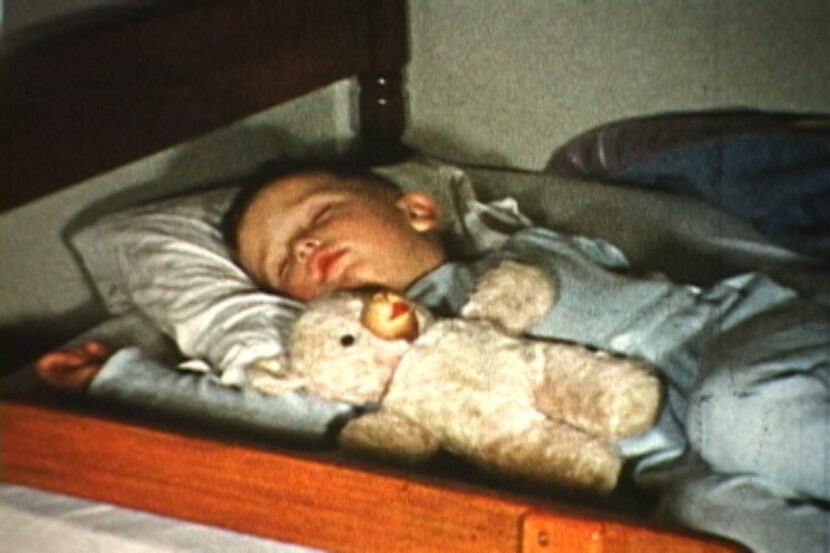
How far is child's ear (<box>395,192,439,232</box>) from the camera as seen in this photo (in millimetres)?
962

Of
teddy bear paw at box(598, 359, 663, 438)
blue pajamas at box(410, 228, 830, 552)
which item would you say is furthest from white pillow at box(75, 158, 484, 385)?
teddy bear paw at box(598, 359, 663, 438)

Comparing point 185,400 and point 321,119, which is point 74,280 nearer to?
point 185,400

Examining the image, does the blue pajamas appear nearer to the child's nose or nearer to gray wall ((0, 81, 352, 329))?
the child's nose

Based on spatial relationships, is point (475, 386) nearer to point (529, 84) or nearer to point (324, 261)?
point (324, 261)

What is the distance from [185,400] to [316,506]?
21cm

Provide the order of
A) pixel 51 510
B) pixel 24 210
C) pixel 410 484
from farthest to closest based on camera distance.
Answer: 1. pixel 24 210
2. pixel 51 510
3. pixel 410 484

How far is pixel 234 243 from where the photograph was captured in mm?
1002

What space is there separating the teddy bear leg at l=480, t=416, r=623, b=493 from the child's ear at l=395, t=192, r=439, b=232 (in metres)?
0.26

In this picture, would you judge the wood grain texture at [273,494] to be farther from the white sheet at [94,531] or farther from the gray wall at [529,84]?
the gray wall at [529,84]

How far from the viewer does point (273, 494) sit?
2.27 ft

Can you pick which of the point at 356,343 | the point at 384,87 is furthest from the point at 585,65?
the point at 356,343

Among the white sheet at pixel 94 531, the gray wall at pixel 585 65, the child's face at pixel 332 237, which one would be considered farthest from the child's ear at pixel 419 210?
the gray wall at pixel 585 65

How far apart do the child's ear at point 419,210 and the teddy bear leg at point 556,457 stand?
0.85ft

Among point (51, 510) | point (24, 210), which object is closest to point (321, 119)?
point (24, 210)
